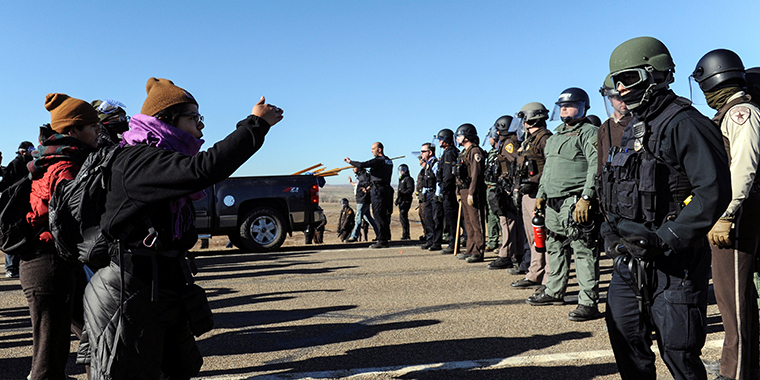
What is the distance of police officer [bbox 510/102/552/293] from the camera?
7391 millimetres

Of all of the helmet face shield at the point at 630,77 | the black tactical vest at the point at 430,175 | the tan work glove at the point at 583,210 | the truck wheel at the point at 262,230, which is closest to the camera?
the helmet face shield at the point at 630,77

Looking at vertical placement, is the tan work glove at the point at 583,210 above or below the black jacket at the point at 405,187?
below

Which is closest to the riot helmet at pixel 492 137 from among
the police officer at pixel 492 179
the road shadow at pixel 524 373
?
the police officer at pixel 492 179

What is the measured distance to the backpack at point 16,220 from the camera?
11.9 ft

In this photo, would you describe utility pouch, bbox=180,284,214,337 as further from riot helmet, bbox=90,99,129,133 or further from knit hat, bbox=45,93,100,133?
riot helmet, bbox=90,99,129,133

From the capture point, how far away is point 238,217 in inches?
505

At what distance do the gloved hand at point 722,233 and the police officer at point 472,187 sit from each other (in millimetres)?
5955

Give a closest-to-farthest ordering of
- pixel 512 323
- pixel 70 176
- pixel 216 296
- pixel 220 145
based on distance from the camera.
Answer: pixel 220 145 → pixel 70 176 → pixel 512 323 → pixel 216 296

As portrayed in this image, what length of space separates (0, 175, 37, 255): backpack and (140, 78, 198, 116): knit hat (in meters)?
1.49

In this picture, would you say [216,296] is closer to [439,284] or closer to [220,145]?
[439,284]

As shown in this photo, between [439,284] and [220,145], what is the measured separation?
239 inches

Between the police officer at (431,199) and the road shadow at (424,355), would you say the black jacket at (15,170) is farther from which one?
the police officer at (431,199)

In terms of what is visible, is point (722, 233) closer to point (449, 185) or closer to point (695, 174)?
point (695, 174)

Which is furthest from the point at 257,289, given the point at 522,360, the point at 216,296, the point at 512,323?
the point at 522,360
